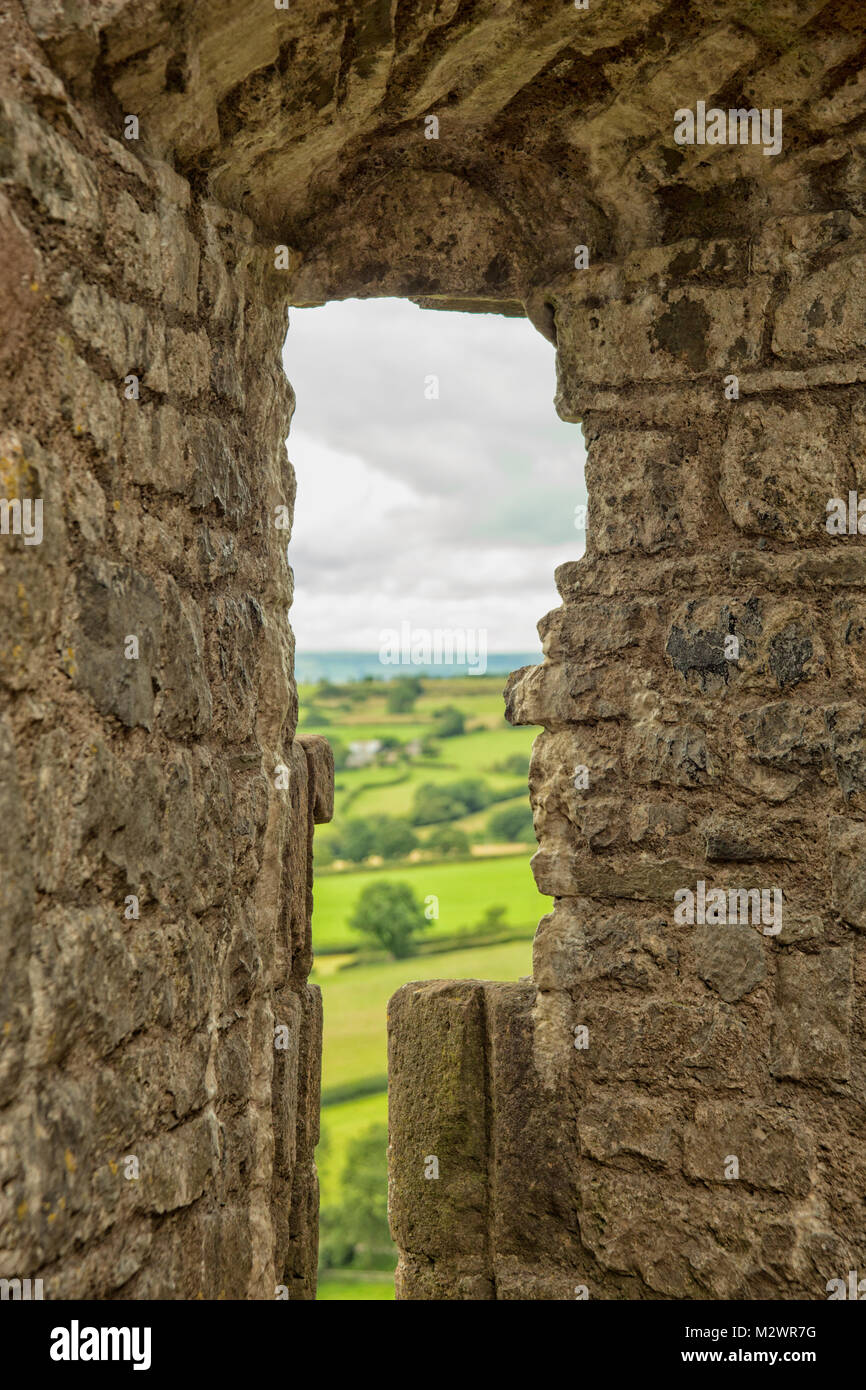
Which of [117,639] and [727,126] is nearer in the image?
[117,639]

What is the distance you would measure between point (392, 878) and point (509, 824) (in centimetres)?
239

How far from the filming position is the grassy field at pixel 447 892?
6332 millimetres

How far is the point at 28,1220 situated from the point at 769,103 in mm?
2432

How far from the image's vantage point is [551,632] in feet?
8.81

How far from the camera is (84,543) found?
66.2 inches

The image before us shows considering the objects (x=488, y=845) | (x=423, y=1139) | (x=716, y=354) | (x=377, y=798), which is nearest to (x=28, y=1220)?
(x=423, y=1139)

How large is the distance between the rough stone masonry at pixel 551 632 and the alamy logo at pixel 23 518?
0.17 m

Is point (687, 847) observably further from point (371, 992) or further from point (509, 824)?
point (371, 992)

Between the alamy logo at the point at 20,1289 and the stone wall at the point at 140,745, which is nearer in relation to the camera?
the alamy logo at the point at 20,1289

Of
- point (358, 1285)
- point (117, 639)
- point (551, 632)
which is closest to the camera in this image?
point (117, 639)

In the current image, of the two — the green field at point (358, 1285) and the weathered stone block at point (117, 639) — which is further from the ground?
the weathered stone block at point (117, 639)

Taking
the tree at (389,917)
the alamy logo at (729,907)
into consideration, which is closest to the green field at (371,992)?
the tree at (389,917)

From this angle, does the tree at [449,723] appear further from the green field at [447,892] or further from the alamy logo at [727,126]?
the alamy logo at [727,126]

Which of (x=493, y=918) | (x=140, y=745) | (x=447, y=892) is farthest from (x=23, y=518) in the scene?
(x=493, y=918)
